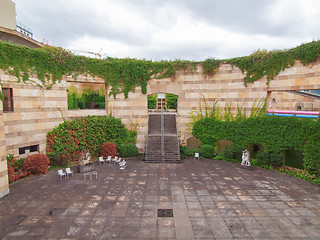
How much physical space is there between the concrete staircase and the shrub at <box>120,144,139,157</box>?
135cm

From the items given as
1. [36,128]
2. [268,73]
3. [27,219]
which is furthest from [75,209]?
[268,73]

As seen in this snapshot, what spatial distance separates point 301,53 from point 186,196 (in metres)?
13.6

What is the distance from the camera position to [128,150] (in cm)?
1845

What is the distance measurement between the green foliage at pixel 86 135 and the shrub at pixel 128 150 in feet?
3.26

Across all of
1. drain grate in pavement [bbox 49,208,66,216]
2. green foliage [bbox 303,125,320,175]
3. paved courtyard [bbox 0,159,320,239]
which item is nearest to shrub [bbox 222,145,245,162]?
paved courtyard [bbox 0,159,320,239]

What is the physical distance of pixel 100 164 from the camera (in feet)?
54.3

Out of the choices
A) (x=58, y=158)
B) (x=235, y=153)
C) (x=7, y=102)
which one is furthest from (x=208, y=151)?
(x=7, y=102)

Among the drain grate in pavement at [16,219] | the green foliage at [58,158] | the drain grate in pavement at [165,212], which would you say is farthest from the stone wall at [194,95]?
the drain grate in pavement at [16,219]

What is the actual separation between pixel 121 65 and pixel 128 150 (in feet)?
27.1

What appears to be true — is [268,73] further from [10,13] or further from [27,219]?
[10,13]

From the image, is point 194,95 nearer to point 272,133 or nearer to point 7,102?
point 272,133

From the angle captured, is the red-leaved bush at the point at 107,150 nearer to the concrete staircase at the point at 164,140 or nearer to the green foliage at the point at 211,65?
the concrete staircase at the point at 164,140

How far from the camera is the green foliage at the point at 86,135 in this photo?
1614cm

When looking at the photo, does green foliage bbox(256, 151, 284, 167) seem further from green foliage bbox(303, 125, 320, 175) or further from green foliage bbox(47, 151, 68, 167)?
green foliage bbox(47, 151, 68, 167)
